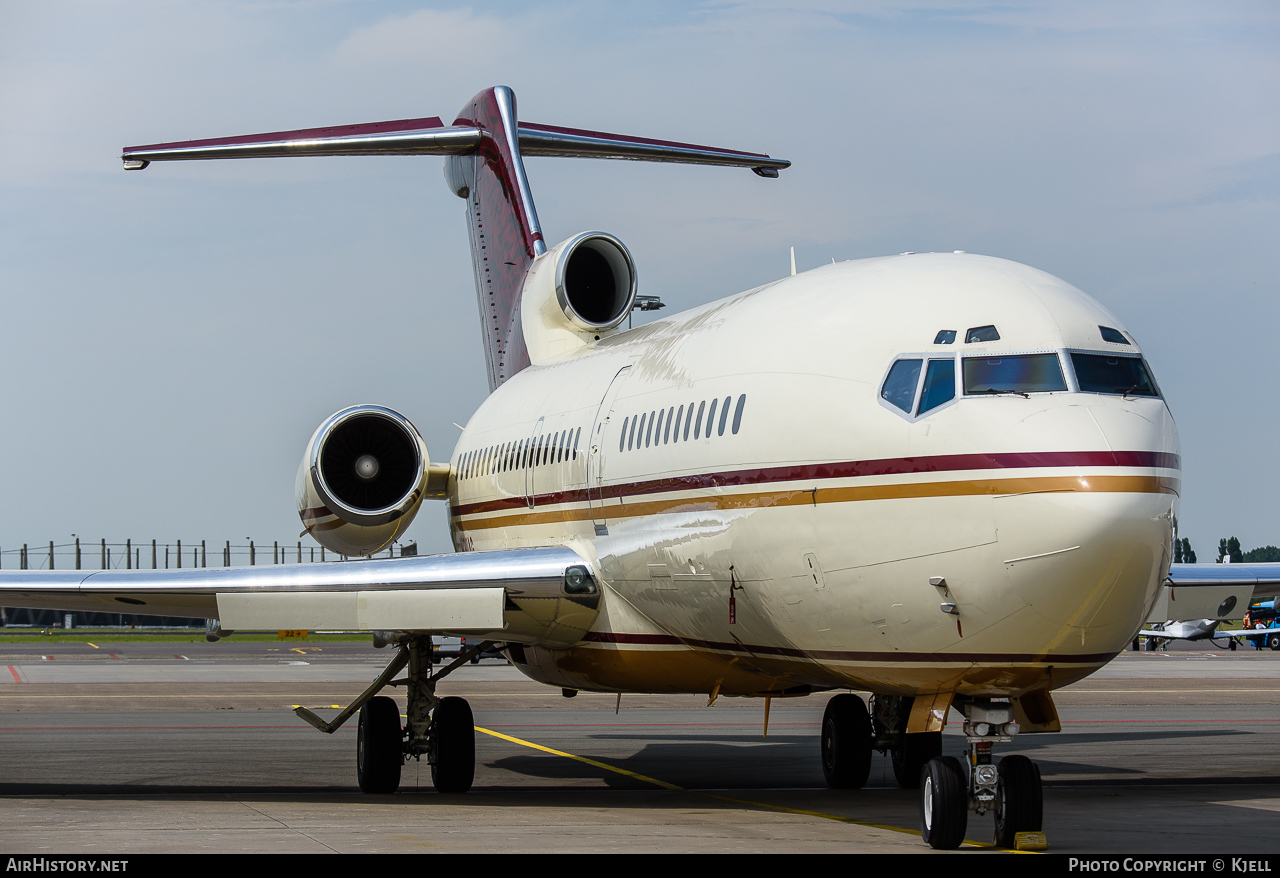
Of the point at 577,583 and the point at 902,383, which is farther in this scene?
the point at 577,583

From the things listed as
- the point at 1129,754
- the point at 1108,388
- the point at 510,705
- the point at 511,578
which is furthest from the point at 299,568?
the point at 510,705

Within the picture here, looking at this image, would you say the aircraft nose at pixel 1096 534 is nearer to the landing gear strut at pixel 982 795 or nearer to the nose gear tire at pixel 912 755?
the landing gear strut at pixel 982 795

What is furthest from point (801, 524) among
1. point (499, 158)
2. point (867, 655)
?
point (499, 158)

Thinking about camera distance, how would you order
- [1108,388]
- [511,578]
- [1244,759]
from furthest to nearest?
[1244,759], [511,578], [1108,388]

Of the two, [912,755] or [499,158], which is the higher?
[499,158]

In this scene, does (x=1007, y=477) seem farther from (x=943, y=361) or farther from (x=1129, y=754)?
(x=1129, y=754)

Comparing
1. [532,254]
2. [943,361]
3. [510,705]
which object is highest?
[532,254]

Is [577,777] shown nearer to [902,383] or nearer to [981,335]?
[902,383]

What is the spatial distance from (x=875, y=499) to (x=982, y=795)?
2016 millimetres

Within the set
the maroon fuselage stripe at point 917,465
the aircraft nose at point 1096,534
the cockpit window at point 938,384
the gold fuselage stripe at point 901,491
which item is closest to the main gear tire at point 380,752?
the gold fuselage stripe at point 901,491

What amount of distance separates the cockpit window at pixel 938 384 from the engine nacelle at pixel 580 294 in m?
8.98

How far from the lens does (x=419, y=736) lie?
1561 centimetres

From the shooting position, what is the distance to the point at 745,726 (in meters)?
24.6
